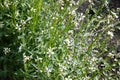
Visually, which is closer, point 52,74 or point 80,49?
point 52,74

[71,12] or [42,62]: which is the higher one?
[71,12]

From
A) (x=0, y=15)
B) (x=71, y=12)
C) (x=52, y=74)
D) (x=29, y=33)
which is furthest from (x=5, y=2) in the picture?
(x=52, y=74)

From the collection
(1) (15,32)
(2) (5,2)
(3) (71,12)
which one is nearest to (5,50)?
(1) (15,32)

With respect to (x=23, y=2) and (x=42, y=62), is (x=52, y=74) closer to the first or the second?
(x=42, y=62)

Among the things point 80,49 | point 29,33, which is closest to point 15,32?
point 29,33

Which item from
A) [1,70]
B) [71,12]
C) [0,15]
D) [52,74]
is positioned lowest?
[52,74]

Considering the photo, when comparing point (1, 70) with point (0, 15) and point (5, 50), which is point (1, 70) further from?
point (0, 15)

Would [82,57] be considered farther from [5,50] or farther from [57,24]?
[5,50]

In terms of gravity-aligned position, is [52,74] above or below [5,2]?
below

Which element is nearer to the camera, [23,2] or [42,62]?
[42,62]
